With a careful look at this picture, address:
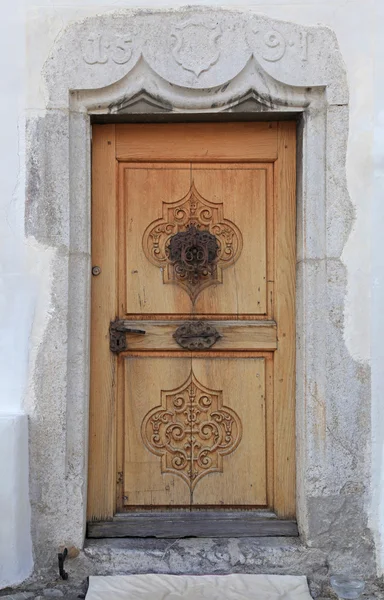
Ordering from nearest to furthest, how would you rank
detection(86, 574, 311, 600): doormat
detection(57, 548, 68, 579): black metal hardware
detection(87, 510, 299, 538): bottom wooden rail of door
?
detection(86, 574, 311, 600): doormat → detection(57, 548, 68, 579): black metal hardware → detection(87, 510, 299, 538): bottom wooden rail of door

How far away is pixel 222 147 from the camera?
333cm

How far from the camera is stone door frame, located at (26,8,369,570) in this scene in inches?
123

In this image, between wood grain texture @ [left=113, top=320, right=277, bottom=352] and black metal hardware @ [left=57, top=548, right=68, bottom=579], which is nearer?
black metal hardware @ [left=57, top=548, right=68, bottom=579]

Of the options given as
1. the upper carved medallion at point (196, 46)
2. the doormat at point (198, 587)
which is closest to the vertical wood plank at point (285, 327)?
the doormat at point (198, 587)

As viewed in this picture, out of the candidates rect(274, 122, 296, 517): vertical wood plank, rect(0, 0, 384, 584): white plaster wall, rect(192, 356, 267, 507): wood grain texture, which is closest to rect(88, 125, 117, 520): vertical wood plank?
rect(0, 0, 384, 584): white plaster wall

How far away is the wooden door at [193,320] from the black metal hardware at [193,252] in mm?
11

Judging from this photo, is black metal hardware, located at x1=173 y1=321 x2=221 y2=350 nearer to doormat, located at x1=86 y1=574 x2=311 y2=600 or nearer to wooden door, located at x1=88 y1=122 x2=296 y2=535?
wooden door, located at x1=88 y1=122 x2=296 y2=535

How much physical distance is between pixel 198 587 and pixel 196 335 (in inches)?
43.3

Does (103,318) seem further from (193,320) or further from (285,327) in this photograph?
(285,327)

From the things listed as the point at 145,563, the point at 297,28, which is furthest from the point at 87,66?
the point at 145,563

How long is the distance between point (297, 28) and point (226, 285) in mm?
1193

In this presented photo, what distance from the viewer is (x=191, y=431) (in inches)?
131

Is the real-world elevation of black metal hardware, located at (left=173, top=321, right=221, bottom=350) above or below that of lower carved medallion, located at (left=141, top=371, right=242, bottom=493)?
above

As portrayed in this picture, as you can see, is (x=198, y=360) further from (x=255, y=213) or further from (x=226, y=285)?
(x=255, y=213)
